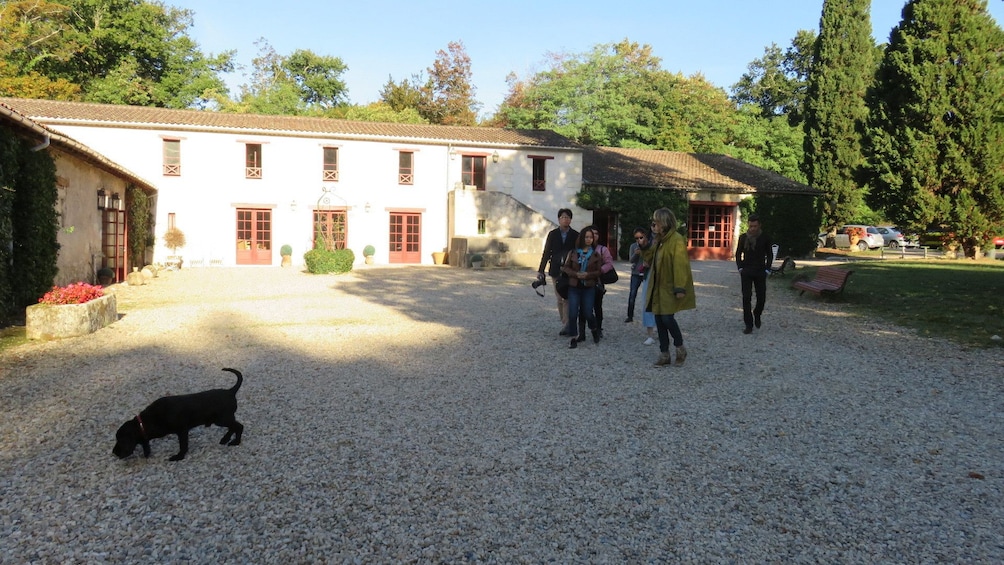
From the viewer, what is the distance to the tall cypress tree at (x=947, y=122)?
23.3 metres

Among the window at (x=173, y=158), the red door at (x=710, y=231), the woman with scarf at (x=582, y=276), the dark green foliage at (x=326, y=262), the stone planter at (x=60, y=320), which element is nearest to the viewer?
the woman with scarf at (x=582, y=276)

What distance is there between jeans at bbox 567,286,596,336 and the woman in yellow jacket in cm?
132

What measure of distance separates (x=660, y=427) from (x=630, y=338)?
403cm

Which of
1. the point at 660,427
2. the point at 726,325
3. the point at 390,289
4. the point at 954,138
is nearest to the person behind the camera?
the point at 660,427

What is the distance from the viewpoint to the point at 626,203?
94.3 ft

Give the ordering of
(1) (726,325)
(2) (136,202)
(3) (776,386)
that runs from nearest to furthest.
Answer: (3) (776,386) < (1) (726,325) < (2) (136,202)

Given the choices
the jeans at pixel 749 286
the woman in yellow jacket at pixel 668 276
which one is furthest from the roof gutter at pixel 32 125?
the jeans at pixel 749 286

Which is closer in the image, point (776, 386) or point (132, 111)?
point (776, 386)

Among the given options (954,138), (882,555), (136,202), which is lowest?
(882,555)

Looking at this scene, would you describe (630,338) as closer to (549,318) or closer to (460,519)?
(549,318)

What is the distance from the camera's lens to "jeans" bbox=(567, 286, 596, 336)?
8273 mm

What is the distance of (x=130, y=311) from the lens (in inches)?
444

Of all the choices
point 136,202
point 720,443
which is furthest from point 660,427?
point 136,202

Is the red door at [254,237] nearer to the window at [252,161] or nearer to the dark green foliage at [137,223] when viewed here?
the window at [252,161]
